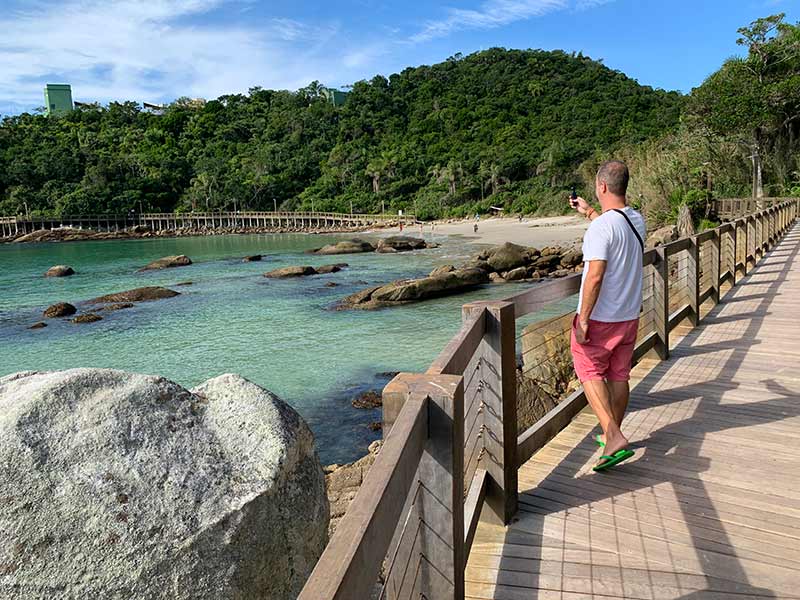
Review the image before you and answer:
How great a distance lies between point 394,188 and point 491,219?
2629 centimetres

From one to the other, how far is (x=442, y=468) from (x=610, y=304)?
2.03 metres

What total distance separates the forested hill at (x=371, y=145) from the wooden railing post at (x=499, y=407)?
60.6 meters

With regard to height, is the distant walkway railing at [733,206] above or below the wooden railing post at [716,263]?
above

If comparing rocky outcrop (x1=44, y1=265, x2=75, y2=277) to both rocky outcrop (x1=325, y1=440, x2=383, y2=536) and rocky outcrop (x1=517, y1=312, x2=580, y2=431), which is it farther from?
rocky outcrop (x1=517, y1=312, x2=580, y2=431)

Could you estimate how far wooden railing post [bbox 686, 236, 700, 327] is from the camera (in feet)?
21.0

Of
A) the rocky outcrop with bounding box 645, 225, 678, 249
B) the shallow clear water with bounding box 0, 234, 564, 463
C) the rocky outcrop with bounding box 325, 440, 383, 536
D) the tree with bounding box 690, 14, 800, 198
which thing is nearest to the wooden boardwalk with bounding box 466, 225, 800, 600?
the rocky outcrop with bounding box 325, 440, 383, 536

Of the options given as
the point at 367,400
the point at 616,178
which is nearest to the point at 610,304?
the point at 616,178

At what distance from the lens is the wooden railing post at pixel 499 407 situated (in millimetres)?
2807

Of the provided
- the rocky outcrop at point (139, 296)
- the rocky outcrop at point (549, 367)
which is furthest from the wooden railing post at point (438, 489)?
the rocky outcrop at point (139, 296)

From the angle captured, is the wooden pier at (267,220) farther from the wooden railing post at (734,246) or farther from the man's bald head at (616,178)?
the man's bald head at (616,178)

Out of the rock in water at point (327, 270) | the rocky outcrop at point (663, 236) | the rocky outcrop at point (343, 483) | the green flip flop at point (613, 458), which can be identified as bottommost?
the rocky outcrop at point (343, 483)

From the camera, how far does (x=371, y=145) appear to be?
106 m

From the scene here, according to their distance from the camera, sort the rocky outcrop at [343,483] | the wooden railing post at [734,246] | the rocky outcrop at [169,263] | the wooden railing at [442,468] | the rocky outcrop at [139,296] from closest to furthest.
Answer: the wooden railing at [442,468]
the rocky outcrop at [343,483]
the wooden railing post at [734,246]
the rocky outcrop at [139,296]
the rocky outcrop at [169,263]

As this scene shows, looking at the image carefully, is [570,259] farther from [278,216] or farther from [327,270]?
[278,216]
